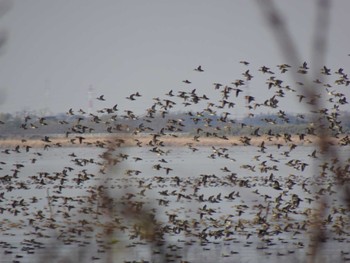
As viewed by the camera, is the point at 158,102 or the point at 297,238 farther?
the point at 158,102

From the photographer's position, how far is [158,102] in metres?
29.6

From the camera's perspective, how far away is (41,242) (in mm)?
23375

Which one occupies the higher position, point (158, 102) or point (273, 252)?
point (158, 102)

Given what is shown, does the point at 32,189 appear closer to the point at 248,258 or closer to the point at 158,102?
the point at 158,102

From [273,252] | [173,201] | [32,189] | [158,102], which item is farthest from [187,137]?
[273,252]

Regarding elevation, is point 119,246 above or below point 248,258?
above

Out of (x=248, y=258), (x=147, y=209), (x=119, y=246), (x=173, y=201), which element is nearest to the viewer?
(x=147, y=209)

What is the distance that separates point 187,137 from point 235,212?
93.9m

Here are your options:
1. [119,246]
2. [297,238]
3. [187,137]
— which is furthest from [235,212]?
[187,137]

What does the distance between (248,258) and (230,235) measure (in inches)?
195

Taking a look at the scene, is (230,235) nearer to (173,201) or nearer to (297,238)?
(297,238)

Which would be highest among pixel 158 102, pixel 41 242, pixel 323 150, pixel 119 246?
pixel 158 102

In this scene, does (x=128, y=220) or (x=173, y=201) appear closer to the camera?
(x=128, y=220)

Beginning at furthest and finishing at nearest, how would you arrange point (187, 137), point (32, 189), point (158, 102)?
point (187, 137)
point (32, 189)
point (158, 102)
